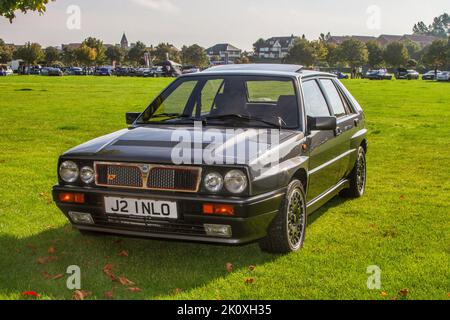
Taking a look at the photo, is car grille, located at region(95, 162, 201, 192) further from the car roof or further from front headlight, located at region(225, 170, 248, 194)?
the car roof

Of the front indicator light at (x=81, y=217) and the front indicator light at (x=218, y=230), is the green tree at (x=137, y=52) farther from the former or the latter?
the front indicator light at (x=218, y=230)

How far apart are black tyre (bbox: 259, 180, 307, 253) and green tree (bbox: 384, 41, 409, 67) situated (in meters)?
103

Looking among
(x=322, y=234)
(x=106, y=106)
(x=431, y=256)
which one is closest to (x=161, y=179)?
(x=322, y=234)

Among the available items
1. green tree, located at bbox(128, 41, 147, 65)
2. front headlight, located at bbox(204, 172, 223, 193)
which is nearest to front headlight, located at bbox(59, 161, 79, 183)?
front headlight, located at bbox(204, 172, 223, 193)

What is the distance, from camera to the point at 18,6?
1194 centimetres

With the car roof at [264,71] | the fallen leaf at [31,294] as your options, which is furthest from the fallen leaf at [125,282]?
the car roof at [264,71]

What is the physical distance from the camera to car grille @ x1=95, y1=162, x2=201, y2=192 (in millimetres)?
4266

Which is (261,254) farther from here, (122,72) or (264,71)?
(122,72)

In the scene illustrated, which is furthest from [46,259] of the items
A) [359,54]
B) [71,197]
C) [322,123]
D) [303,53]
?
[303,53]

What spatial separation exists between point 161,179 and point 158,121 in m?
1.29

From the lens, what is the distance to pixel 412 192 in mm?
7637

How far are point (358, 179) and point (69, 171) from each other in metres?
4.06
